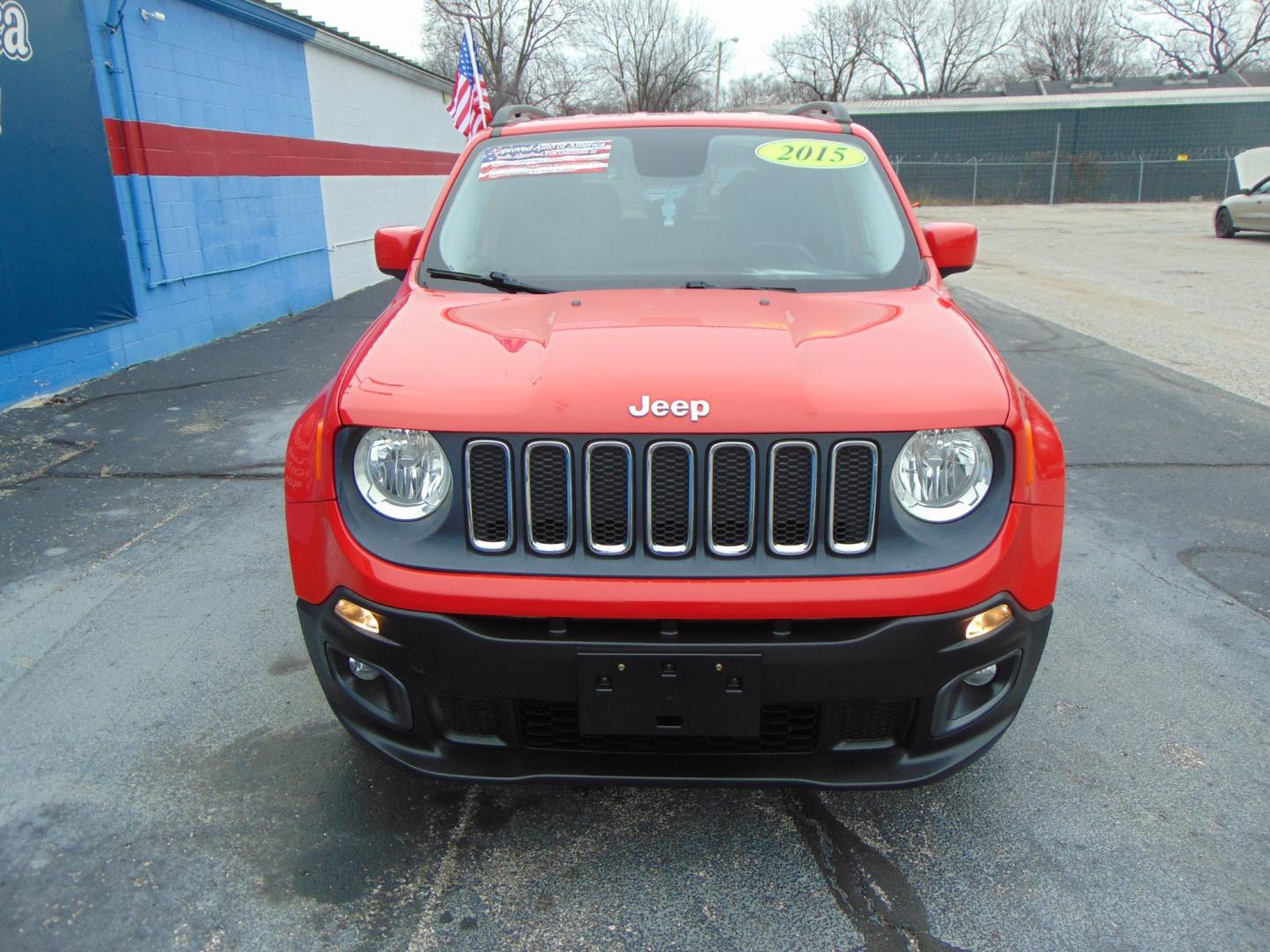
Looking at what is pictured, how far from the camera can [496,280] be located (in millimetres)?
3254

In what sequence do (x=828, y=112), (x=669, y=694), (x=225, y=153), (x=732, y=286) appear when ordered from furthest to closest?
(x=225, y=153), (x=828, y=112), (x=732, y=286), (x=669, y=694)

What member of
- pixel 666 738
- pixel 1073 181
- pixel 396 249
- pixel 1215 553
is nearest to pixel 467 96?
pixel 396 249

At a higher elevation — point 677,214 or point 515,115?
point 515,115

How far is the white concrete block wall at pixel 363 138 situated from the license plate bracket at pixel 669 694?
445 inches

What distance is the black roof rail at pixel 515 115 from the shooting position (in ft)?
13.9

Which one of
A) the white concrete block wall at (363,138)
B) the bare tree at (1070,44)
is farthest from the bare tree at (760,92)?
the white concrete block wall at (363,138)

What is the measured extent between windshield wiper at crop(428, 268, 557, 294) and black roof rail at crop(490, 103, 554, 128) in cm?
111

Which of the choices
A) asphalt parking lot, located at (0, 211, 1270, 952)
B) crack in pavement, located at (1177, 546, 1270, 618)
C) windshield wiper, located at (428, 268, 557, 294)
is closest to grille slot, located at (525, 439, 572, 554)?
asphalt parking lot, located at (0, 211, 1270, 952)

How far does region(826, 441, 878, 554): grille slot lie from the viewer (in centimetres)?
223

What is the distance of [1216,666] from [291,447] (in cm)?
328

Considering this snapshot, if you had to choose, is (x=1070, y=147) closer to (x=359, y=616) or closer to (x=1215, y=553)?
(x=1215, y=553)

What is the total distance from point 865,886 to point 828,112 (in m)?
3.19

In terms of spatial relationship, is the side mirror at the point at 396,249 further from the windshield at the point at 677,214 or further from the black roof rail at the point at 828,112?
the black roof rail at the point at 828,112

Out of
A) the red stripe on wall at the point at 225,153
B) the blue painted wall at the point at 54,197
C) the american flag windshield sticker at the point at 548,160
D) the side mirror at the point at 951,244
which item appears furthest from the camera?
the red stripe on wall at the point at 225,153
